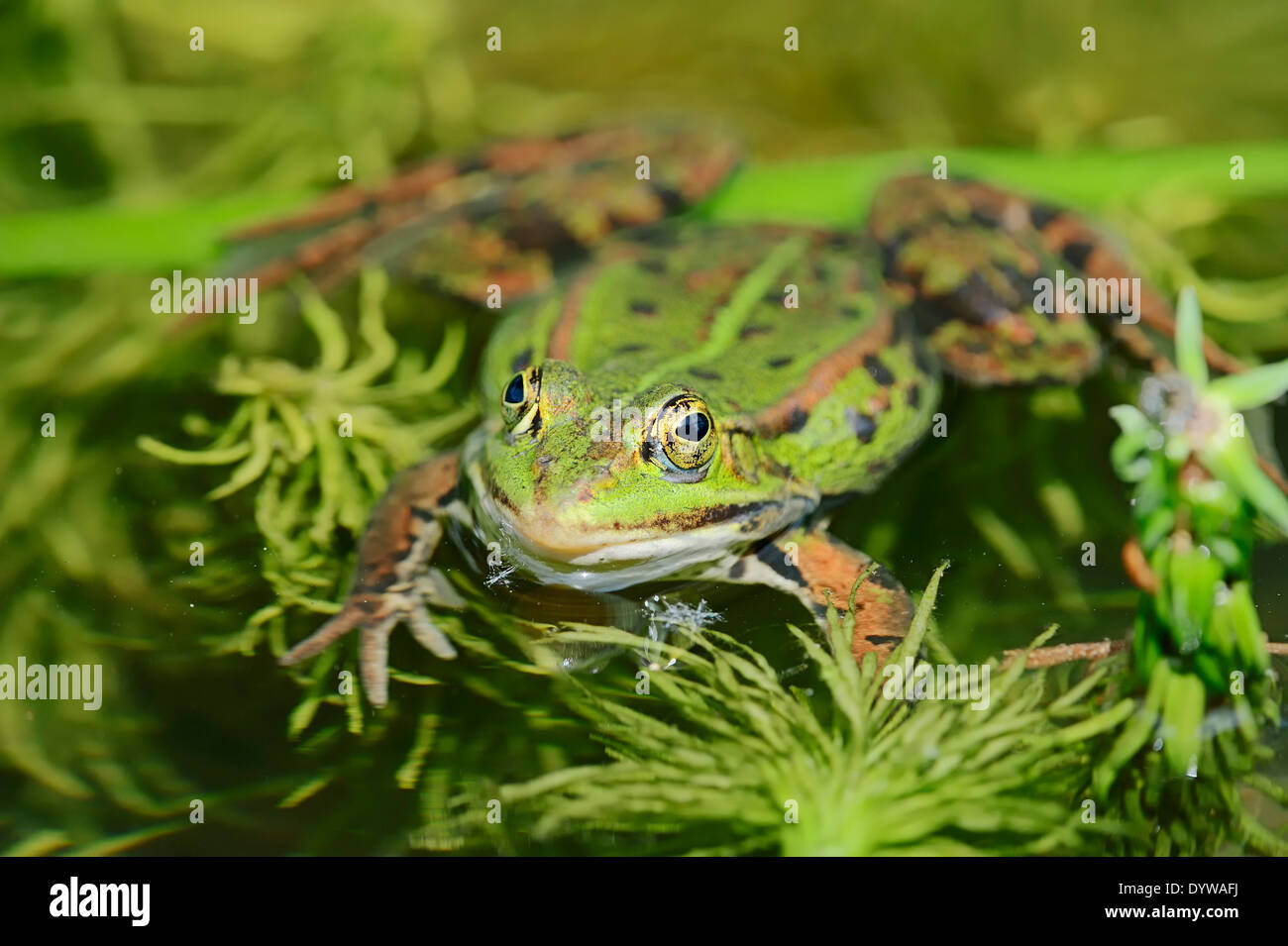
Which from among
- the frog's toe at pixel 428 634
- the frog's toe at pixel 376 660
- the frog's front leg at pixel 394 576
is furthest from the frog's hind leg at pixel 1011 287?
the frog's toe at pixel 376 660

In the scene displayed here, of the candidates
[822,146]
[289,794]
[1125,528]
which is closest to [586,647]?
[289,794]

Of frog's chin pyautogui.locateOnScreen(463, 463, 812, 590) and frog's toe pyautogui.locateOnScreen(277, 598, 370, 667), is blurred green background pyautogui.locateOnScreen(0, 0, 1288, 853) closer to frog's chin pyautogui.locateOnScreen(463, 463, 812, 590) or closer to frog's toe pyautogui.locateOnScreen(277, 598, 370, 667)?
frog's toe pyautogui.locateOnScreen(277, 598, 370, 667)

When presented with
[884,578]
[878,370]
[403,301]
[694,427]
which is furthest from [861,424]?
[403,301]

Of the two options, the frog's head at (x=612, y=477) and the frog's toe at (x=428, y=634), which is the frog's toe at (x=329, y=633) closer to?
the frog's toe at (x=428, y=634)

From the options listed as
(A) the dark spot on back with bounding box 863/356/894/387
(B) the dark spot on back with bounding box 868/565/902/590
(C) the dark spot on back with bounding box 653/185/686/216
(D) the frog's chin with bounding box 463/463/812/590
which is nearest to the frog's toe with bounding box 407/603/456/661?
(D) the frog's chin with bounding box 463/463/812/590

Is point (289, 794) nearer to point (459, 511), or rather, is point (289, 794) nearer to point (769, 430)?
point (459, 511)

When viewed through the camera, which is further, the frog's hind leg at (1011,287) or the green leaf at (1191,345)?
the frog's hind leg at (1011,287)
